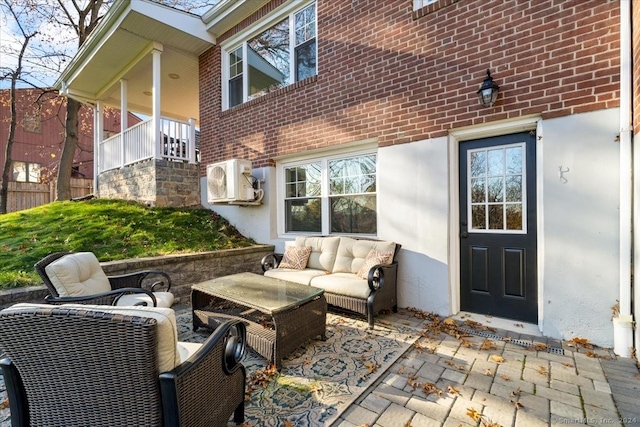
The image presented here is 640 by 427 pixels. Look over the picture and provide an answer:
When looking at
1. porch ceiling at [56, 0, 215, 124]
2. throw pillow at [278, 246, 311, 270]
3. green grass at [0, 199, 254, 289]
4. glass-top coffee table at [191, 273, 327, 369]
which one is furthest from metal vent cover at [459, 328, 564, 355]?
porch ceiling at [56, 0, 215, 124]

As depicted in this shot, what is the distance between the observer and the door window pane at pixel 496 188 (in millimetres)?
3480

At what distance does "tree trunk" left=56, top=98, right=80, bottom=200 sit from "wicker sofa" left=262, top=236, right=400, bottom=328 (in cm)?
896

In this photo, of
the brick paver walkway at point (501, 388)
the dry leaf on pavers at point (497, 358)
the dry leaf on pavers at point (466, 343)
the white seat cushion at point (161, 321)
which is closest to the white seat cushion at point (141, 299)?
the brick paver walkway at point (501, 388)

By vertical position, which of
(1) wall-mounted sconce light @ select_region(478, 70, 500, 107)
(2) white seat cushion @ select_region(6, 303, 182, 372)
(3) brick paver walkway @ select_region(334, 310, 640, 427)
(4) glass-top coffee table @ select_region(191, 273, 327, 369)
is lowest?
(3) brick paver walkway @ select_region(334, 310, 640, 427)

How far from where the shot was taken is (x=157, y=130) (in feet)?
22.1

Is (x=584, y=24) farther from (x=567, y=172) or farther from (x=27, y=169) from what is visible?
(x=27, y=169)

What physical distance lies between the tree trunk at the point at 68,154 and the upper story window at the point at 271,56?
6796mm

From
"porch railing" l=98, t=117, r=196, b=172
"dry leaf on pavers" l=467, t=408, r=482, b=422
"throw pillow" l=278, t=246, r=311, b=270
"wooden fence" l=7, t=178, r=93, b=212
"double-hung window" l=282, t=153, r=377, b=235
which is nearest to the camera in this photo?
"dry leaf on pavers" l=467, t=408, r=482, b=422

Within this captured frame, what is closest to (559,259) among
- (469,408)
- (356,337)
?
(469,408)

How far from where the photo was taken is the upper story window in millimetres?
5480

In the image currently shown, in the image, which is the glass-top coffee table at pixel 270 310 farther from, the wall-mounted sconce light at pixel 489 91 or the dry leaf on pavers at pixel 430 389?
the wall-mounted sconce light at pixel 489 91

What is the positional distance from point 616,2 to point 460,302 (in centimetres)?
349

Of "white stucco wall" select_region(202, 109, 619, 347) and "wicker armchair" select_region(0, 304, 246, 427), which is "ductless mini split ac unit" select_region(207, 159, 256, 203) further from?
"wicker armchair" select_region(0, 304, 246, 427)

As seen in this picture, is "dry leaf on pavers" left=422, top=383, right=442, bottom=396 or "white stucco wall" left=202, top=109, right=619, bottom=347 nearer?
"dry leaf on pavers" left=422, top=383, right=442, bottom=396
